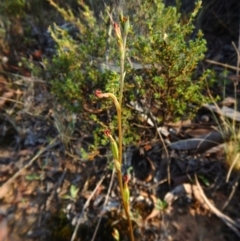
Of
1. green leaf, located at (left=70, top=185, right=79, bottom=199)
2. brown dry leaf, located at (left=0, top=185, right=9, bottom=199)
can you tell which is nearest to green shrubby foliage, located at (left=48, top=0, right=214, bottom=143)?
green leaf, located at (left=70, top=185, right=79, bottom=199)

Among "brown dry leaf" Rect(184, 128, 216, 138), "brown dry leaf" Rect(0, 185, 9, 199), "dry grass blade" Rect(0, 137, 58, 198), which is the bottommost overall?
"brown dry leaf" Rect(0, 185, 9, 199)

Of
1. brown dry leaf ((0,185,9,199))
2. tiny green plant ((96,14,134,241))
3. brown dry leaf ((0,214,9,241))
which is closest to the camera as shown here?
tiny green plant ((96,14,134,241))

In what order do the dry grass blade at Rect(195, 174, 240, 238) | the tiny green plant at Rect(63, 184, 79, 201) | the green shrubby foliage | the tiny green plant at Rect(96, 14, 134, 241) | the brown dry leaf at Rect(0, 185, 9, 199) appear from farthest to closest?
1. the brown dry leaf at Rect(0, 185, 9, 199)
2. the tiny green plant at Rect(63, 184, 79, 201)
3. the dry grass blade at Rect(195, 174, 240, 238)
4. the green shrubby foliage
5. the tiny green plant at Rect(96, 14, 134, 241)

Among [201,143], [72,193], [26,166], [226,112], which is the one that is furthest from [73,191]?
[226,112]

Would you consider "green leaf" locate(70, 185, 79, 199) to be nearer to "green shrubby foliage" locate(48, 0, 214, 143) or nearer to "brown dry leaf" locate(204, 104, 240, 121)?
"green shrubby foliage" locate(48, 0, 214, 143)

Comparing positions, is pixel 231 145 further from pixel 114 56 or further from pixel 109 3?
pixel 109 3

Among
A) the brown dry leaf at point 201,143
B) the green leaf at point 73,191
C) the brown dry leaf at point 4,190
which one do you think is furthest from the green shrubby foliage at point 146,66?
the brown dry leaf at point 4,190

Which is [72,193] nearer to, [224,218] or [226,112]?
[224,218]

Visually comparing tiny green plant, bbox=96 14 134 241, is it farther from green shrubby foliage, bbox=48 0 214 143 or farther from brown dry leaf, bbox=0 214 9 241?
brown dry leaf, bbox=0 214 9 241

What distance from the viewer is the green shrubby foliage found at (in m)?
1.67

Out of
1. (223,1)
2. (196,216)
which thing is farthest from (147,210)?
(223,1)

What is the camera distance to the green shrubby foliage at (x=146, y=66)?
1669mm

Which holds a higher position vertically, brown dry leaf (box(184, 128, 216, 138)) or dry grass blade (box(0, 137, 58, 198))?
brown dry leaf (box(184, 128, 216, 138))

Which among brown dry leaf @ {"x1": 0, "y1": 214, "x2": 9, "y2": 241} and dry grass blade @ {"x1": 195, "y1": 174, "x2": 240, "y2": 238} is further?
brown dry leaf @ {"x1": 0, "y1": 214, "x2": 9, "y2": 241}
